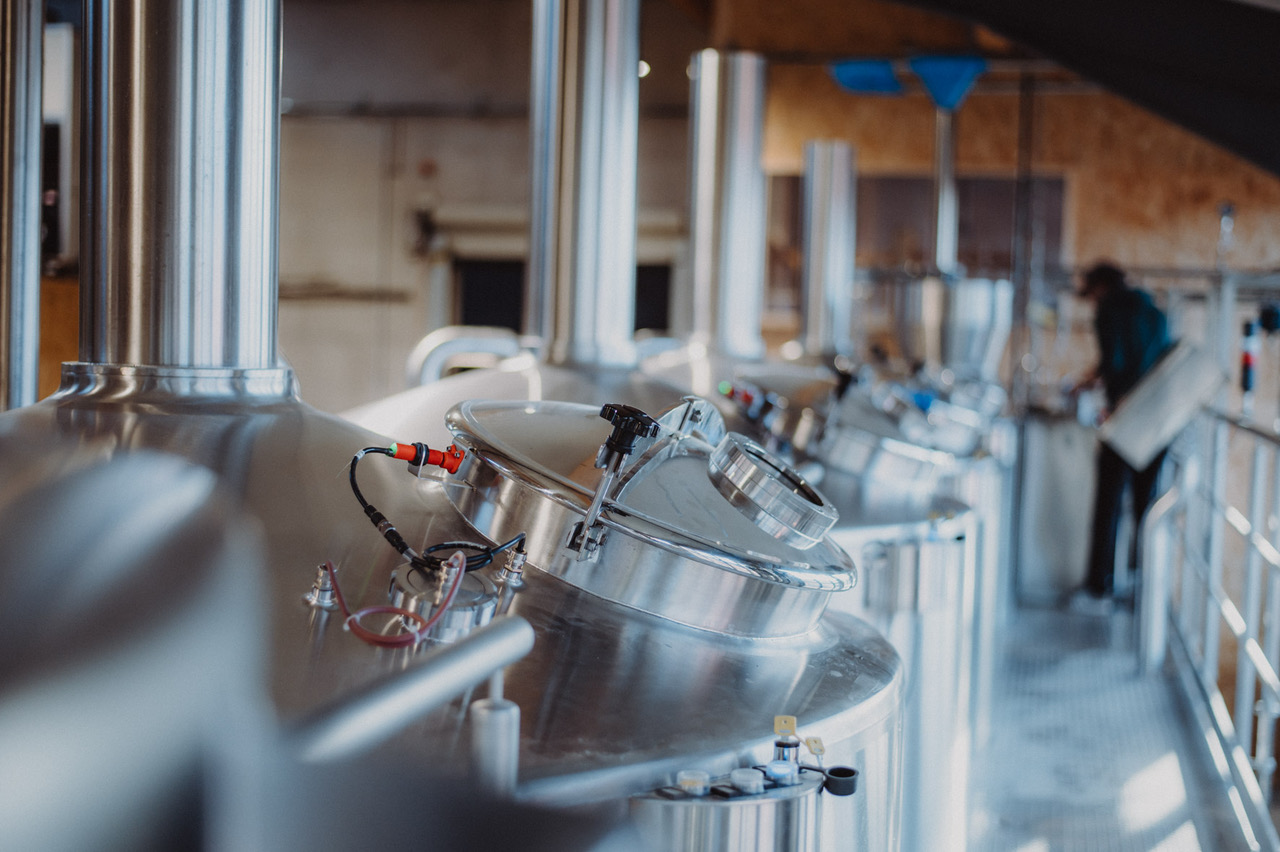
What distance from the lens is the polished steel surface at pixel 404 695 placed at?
0.90 m

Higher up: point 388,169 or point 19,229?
point 388,169

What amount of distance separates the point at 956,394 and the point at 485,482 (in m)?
3.97

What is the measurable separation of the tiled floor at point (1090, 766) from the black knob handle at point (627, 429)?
1814 mm

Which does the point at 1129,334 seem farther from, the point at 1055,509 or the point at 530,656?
the point at 530,656

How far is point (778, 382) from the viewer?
3406mm

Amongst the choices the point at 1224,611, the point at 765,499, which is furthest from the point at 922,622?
the point at 1224,611

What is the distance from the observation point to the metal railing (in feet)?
9.58

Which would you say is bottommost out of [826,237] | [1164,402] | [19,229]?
[1164,402]

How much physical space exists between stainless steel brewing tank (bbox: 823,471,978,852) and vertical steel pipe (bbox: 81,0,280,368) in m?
1.19

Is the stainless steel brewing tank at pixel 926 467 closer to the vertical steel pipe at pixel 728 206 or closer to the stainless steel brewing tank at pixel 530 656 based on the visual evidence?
the vertical steel pipe at pixel 728 206

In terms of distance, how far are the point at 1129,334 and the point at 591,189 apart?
3467 millimetres

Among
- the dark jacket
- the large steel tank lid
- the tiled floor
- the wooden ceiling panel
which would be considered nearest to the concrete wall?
the wooden ceiling panel

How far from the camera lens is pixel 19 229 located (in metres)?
2.36

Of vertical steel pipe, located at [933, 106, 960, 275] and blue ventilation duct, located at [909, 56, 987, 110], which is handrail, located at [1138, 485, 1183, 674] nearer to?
vertical steel pipe, located at [933, 106, 960, 275]
